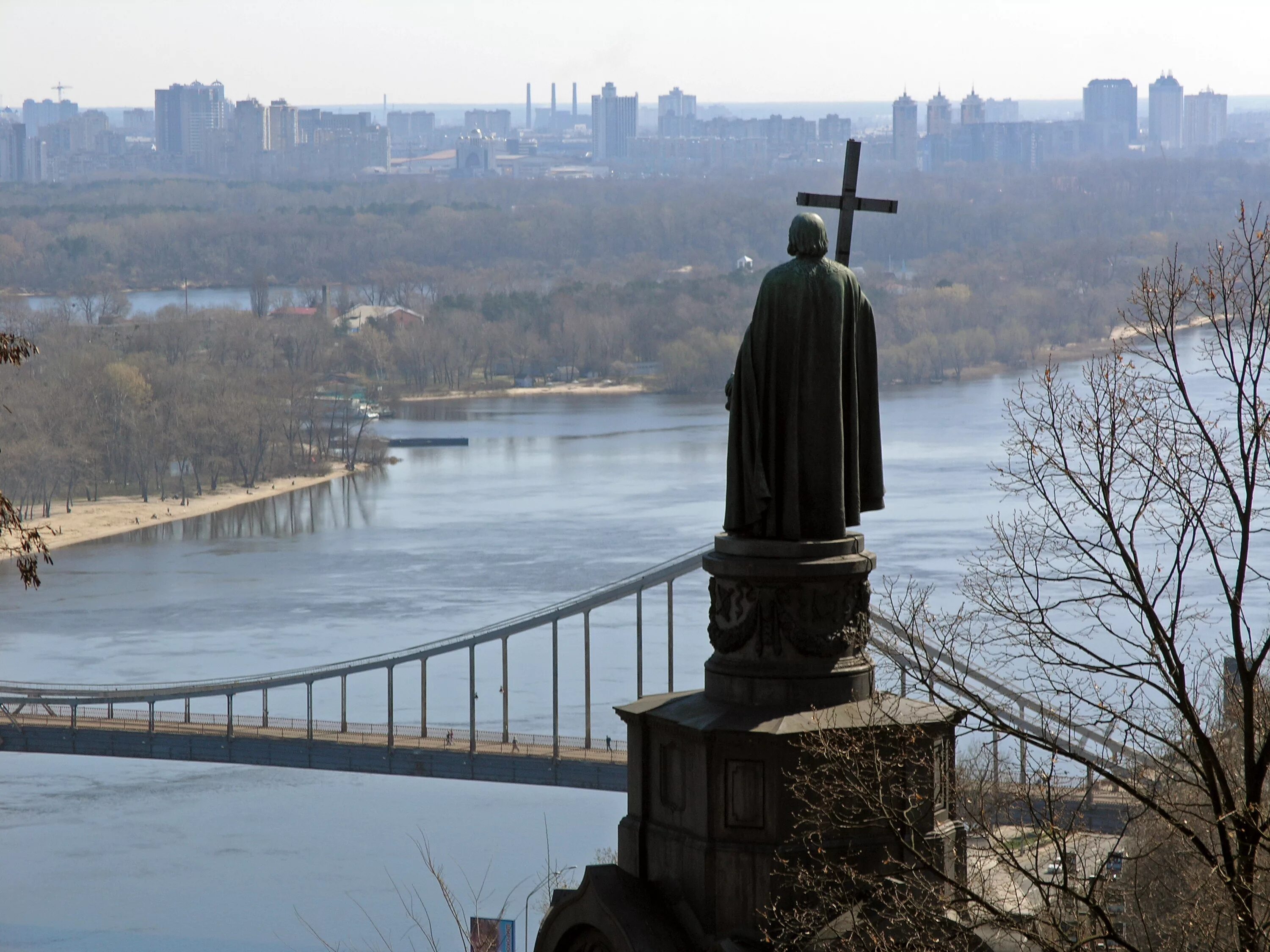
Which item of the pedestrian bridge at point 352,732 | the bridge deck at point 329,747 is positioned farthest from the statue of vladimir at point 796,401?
the bridge deck at point 329,747

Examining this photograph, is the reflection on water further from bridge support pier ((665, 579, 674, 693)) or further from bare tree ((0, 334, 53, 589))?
bare tree ((0, 334, 53, 589))

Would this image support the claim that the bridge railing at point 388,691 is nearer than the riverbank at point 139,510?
Yes

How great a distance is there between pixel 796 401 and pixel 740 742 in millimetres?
899

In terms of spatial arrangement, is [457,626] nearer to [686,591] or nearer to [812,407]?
[686,591]

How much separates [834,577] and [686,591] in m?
37.3

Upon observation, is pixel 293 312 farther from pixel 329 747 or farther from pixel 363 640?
pixel 329 747

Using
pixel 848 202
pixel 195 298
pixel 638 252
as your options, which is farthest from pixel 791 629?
pixel 638 252

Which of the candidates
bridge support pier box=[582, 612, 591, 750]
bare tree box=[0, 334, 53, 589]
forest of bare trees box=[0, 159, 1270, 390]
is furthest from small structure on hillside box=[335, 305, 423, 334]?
bare tree box=[0, 334, 53, 589]

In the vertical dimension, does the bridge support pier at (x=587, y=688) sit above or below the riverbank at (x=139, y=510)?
above

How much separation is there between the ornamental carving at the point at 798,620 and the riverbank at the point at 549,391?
82.8 metres

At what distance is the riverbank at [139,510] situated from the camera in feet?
177

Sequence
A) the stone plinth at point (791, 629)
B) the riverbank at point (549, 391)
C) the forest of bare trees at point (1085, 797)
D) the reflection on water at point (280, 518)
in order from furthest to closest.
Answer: the riverbank at point (549, 391)
the reflection on water at point (280, 518)
the stone plinth at point (791, 629)
the forest of bare trees at point (1085, 797)

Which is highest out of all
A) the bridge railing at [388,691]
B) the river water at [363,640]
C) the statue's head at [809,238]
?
the statue's head at [809,238]

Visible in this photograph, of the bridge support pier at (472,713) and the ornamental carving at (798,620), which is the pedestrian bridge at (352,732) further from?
the ornamental carving at (798,620)
